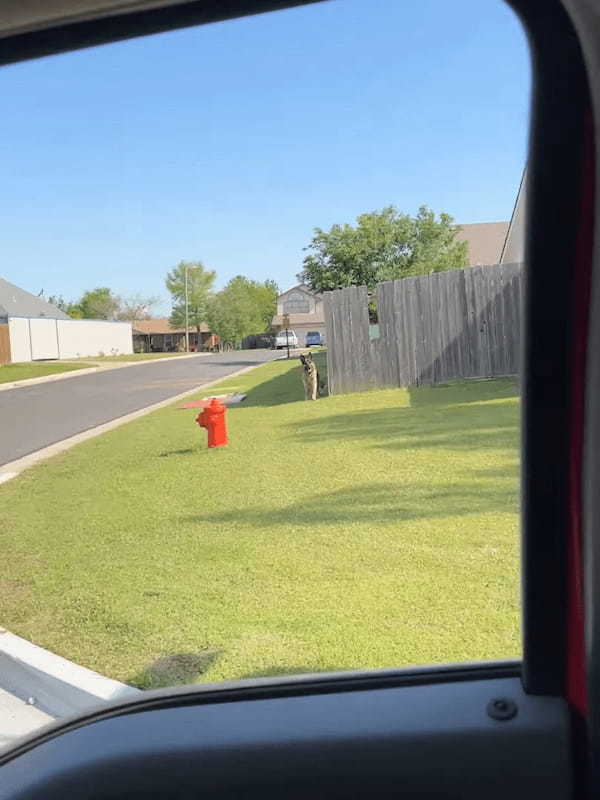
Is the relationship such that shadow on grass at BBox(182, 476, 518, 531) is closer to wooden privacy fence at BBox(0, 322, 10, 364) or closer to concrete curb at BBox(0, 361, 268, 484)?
concrete curb at BBox(0, 361, 268, 484)

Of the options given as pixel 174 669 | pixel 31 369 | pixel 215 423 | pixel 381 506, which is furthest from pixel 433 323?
pixel 31 369

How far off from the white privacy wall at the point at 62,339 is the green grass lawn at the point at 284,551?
19.1 meters

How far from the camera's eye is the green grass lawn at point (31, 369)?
26906mm

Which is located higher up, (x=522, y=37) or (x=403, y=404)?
(x=522, y=37)

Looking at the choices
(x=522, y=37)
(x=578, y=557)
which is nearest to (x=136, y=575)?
(x=578, y=557)

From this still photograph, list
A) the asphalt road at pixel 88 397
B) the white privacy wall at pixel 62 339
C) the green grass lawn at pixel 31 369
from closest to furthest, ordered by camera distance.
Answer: the asphalt road at pixel 88 397
the green grass lawn at pixel 31 369
the white privacy wall at pixel 62 339

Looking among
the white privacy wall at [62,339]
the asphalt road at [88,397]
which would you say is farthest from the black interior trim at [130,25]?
the white privacy wall at [62,339]

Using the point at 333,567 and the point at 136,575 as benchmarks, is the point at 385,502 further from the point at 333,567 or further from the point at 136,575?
the point at 136,575

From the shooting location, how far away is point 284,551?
187 inches

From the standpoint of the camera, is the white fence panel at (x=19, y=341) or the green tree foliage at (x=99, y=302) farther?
the white fence panel at (x=19, y=341)

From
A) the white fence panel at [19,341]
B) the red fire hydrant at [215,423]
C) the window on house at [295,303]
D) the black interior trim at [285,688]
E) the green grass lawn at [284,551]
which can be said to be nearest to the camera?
the black interior trim at [285,688]

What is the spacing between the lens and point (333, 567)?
430 cm

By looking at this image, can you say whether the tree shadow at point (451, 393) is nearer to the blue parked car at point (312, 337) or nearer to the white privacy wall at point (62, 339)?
the blue parked car at point (312, 337)

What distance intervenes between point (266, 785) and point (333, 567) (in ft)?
8.99
